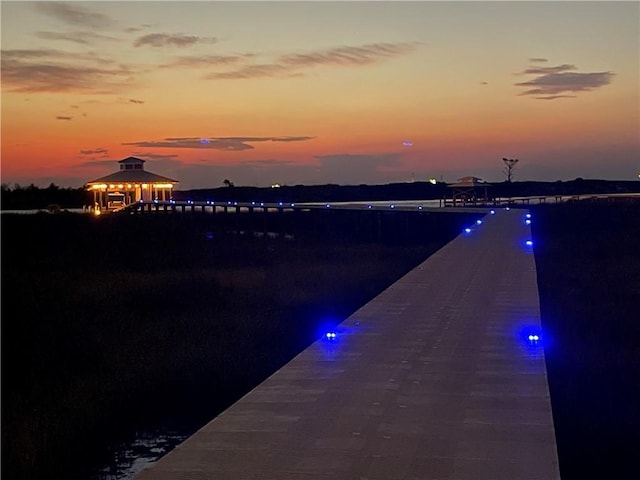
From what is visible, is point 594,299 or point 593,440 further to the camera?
point 594,299

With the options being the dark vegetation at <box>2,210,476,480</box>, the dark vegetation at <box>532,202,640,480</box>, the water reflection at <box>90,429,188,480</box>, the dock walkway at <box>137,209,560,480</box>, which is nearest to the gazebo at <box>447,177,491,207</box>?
the dark vegetation at <box>2,210,476,480</box>

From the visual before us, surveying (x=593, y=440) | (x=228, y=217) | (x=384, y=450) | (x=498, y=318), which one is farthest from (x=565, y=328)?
(x=228, y=217)

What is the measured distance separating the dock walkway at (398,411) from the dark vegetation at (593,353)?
1.60 ft

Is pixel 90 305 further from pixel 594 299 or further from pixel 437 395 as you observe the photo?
pixel 437 395

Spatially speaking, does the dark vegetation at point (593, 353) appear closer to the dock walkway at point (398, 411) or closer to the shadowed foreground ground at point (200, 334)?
the shadowed foreground ground at point (200, 334)

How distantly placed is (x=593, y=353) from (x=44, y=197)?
81797 millimetres

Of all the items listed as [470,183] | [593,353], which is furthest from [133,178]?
[593,353]

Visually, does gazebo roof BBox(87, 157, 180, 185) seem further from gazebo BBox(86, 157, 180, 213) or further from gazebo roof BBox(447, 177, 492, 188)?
gazebo roof BBox(447, 177, 492, 188)

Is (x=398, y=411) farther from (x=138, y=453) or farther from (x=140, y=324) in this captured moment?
(x=140, y=324)

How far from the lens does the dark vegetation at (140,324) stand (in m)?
8.73

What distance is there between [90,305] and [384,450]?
11.4m

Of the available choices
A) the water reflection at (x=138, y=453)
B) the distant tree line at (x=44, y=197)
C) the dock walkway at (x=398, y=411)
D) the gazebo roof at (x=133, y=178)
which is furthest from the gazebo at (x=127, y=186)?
the water reflection at (x=138, y=453)

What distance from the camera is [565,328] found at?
13.1 metres

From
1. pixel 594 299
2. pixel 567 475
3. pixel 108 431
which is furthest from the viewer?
pixel 594 299
